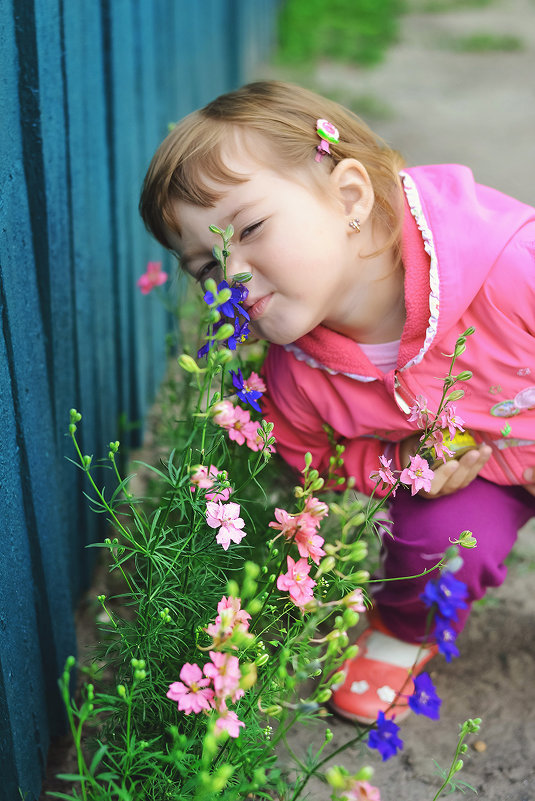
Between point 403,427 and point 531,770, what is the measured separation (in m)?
0.80

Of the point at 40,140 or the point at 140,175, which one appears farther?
the point at 140,175

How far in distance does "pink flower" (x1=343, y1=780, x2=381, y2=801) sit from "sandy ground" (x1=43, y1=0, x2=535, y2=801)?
2.42 ft

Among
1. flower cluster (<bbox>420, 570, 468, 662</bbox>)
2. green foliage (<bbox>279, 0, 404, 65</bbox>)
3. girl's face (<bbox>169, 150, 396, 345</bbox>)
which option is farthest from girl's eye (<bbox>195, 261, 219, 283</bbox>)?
green foliage (<bbox>279, 0, 404, 65</bbox>)

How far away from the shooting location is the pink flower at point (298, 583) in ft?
4.75

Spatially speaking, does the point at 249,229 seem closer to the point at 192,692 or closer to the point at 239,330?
the point at 239,330

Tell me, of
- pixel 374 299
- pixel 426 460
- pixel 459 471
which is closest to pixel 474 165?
pixel 374 299

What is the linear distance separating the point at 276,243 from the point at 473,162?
12.8 ft

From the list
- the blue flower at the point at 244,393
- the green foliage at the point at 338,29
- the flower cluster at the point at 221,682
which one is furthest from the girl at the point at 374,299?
the green foliage at the point at 338,29

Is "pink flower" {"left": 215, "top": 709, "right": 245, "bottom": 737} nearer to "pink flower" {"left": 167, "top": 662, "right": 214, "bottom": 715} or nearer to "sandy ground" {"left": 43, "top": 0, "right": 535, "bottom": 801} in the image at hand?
"pink flower" {"left": 167, "top": 662, "right": 214, "bottom": 715}

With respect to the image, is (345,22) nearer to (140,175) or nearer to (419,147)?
(419,147)

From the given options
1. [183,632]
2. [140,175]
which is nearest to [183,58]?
[140,175]

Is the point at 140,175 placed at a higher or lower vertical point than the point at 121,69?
lower

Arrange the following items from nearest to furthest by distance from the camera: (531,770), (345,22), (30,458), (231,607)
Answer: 1. (231,607)
2. (30,458)
3. (531,770)
4. (345,22)

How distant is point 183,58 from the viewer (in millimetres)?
3824
